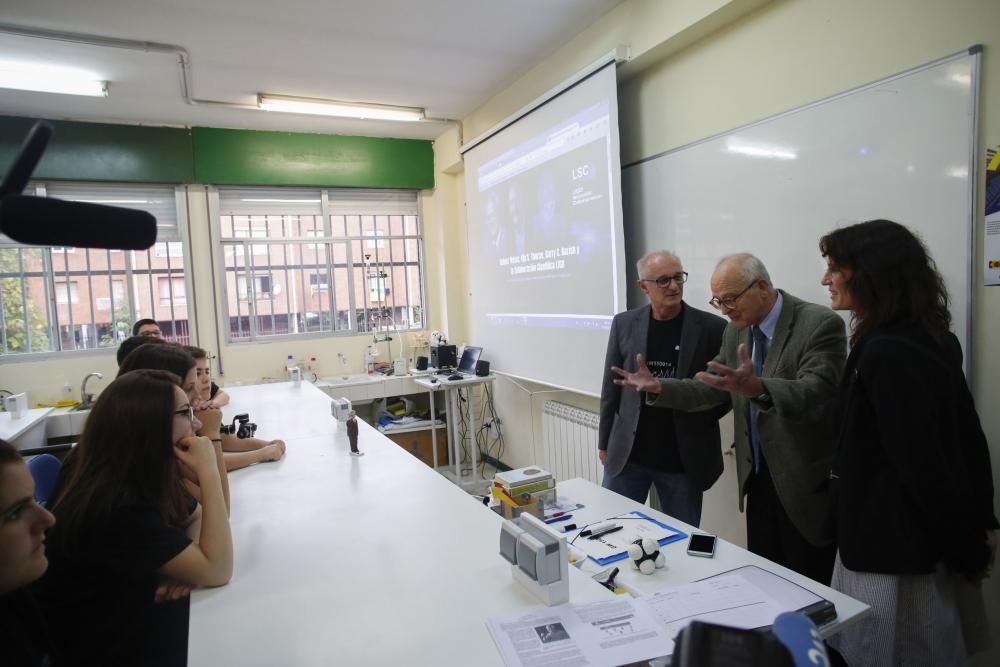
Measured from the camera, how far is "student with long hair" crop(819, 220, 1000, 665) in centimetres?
134

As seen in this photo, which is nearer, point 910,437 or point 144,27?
point 910,437

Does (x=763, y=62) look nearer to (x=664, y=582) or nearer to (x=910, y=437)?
(x=910, y=437)

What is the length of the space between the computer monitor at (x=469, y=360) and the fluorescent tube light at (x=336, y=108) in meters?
2.07

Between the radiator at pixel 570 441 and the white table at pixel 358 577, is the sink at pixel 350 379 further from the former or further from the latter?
the white table at pixel 358 577

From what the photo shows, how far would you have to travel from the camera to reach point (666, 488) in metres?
2.42

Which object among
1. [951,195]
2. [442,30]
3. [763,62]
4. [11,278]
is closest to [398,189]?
[442,30]

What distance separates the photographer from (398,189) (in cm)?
583

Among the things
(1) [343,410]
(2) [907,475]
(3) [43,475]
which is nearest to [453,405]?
(1) [343,410]

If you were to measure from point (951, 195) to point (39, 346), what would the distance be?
5.96 meters

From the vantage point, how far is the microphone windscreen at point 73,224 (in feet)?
2.00

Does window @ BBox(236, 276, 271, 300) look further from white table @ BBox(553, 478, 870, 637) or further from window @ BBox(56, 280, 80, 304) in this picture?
white table @ BBox(553, 478, 870, 637)

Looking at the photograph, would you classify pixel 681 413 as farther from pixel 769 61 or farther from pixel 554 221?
pixel 554 221

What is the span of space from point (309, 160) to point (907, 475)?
523cm

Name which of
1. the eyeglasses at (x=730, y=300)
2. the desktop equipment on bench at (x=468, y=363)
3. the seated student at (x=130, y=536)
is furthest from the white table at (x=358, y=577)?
the desktop equipment on bench at (x=468, y=363)
